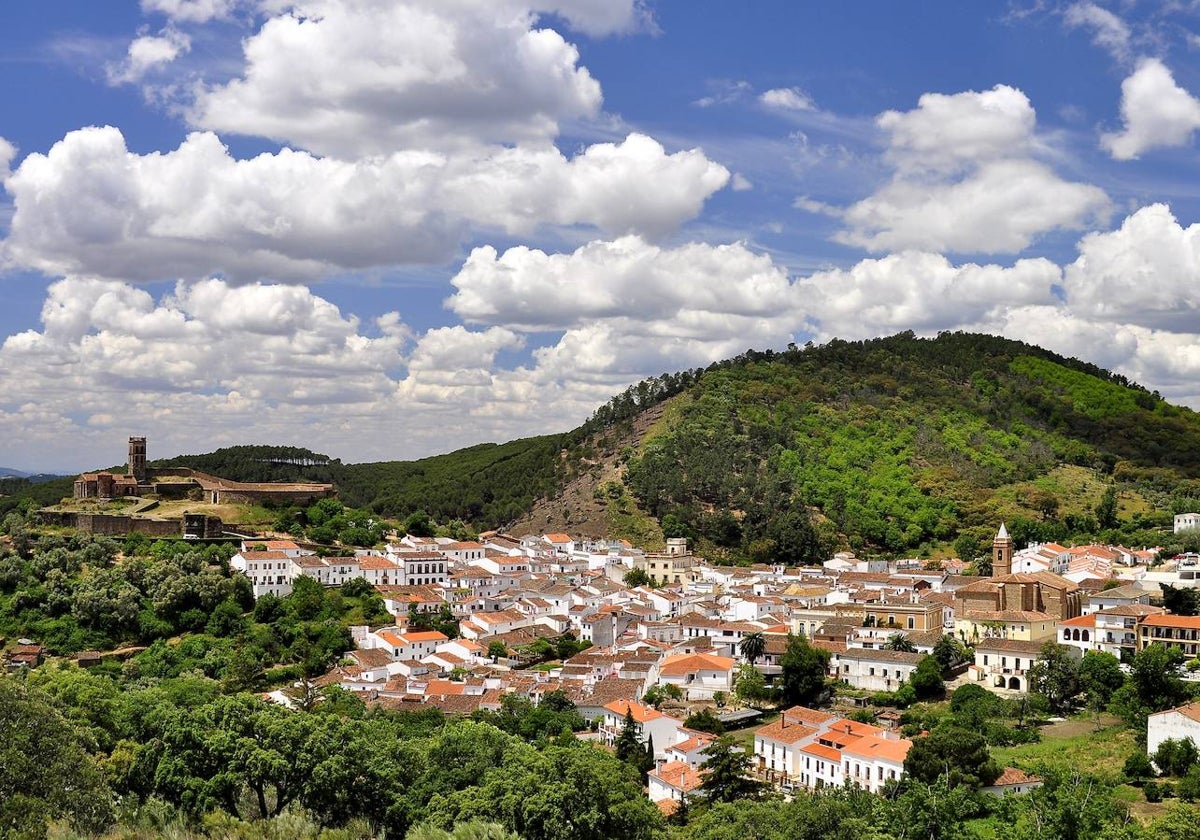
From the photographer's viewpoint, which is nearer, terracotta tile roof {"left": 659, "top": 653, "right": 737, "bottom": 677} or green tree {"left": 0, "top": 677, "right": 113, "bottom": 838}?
green tree {"left": 0, "top": 677, "right": 113, "bottom": 838}

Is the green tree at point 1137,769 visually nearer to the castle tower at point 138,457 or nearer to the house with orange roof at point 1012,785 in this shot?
the house with orange roof at point 1012,785

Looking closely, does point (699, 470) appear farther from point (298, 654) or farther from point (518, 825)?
point (518, 825)

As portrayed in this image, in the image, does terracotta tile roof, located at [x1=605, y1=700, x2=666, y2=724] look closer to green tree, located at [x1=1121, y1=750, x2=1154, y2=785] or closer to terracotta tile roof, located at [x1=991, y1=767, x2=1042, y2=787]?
terracotta tile roof, located at [x1=991, y1=767, x2=1042, y2=787]

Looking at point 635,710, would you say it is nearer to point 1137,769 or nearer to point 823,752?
point 823,752

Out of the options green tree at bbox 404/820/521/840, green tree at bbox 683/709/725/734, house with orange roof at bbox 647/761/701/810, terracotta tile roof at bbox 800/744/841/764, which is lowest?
house with orange roof at bbox 647/761/701/810

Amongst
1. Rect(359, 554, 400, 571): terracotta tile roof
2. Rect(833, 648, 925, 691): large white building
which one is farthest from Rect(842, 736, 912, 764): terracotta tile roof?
Rect(359, 554, 400, 571): terracotta tile roof

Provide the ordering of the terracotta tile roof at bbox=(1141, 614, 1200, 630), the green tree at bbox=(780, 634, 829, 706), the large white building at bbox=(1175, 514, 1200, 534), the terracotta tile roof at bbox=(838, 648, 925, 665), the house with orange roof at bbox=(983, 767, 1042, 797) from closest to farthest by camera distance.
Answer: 1. the house with orange roof at bbox=(983, 767, 1042, 797)
2. the terracotta tile roof at bbox=(1141, 614, 1200, 630)
3. the green tree at bbox=(780, 634, 829, 706)
4. the terracotta tile roof at bbox=(838, 648, 925, 665)
5. the large white building at bbox=(1175, 514, 1200, 534)

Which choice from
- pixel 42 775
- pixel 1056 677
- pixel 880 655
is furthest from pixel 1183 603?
pixel 42 775
